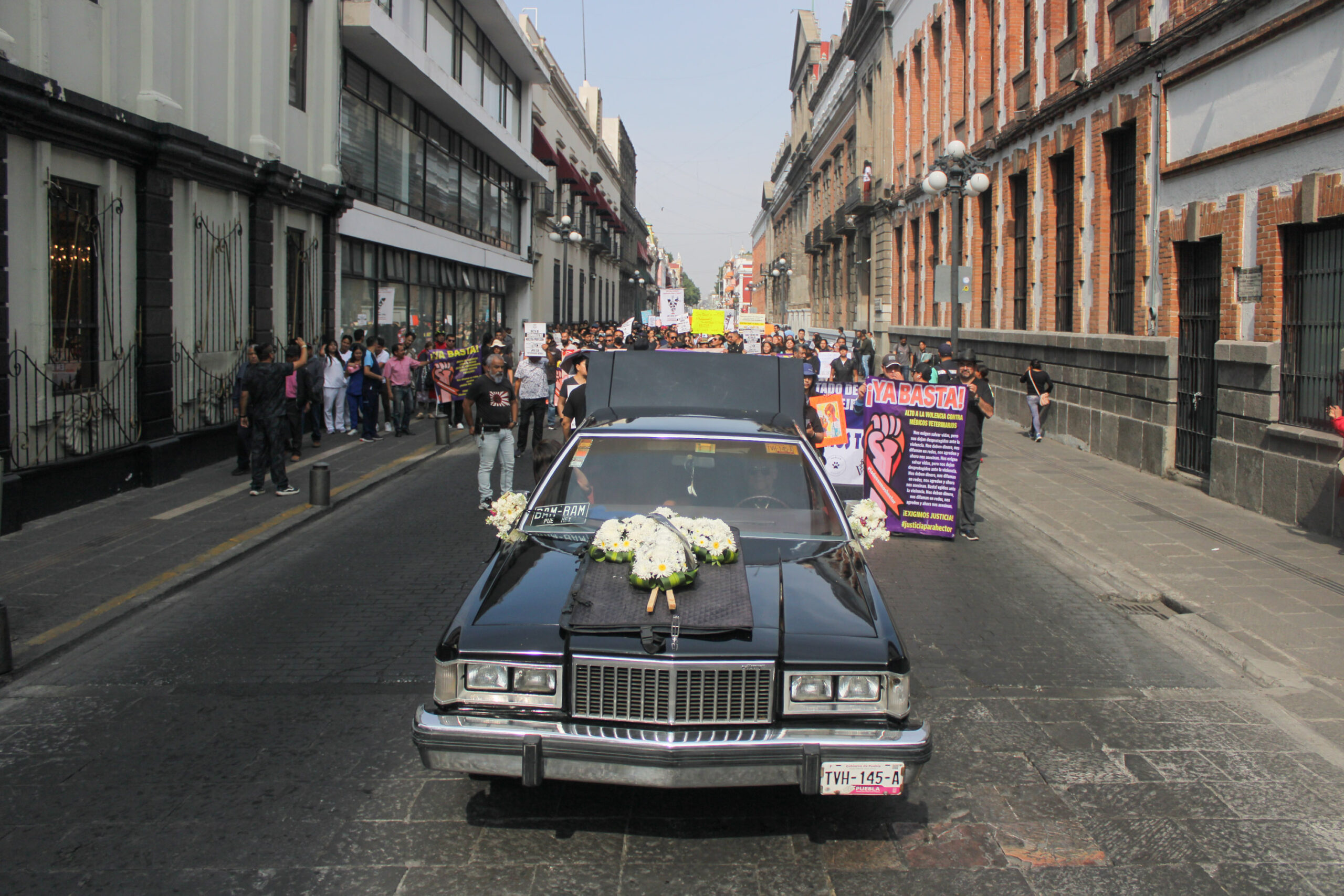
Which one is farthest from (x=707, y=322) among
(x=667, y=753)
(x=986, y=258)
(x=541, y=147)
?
(x=667, y=753)

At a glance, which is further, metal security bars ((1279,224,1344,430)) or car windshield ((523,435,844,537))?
metal security bars ((1279,224,1344,430))

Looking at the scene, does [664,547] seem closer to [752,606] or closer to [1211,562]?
[752,606]

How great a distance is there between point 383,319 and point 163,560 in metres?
15.6

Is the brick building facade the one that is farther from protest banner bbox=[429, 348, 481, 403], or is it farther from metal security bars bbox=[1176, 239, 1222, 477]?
protest banner bbox=[429, 348, 481, 403]

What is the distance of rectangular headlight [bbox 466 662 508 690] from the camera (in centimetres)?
422

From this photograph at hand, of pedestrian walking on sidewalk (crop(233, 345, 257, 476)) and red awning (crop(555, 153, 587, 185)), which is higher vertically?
red awning (crop(555, 153, 587, 185))

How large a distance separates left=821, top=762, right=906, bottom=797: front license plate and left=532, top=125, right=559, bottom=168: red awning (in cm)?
3837

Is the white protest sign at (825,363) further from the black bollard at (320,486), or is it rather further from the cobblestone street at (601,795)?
the cobblestone street at (601,795)

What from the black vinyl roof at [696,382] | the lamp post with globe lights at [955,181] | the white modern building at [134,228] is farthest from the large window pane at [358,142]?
the black vinyl roof at [696,382]

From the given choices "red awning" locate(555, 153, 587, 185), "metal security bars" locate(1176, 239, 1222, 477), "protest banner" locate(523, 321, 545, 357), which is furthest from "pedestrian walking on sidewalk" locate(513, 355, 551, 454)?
"red awning" locate(555, 153, 587, 185)

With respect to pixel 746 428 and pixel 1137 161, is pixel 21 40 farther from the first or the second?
pixel 1137 161

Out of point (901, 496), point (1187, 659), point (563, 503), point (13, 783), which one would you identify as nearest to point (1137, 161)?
point (901, 496)

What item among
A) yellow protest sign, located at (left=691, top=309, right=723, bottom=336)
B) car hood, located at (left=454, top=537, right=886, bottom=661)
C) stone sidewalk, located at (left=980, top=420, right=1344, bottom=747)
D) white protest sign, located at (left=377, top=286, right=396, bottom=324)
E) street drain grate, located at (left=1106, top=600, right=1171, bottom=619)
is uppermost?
yellow protest sign, located at (left=691, top=309, right=723, bottom=336)

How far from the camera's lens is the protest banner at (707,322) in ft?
131
